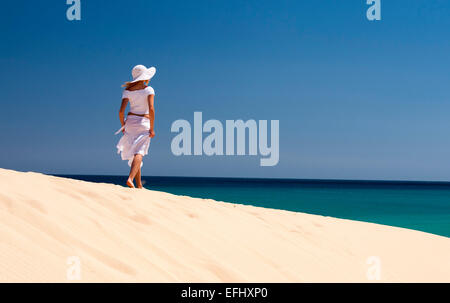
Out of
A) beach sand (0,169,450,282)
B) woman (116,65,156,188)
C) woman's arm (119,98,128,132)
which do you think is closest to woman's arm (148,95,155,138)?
woman (116,65,156,188)

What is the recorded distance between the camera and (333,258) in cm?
415

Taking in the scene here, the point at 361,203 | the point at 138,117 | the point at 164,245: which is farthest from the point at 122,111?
the point at 361,203

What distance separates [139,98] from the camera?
604 centimetres

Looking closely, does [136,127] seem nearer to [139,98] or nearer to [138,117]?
[138,117]

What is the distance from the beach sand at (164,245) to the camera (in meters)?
2.66

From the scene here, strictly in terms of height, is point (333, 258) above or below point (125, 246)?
below

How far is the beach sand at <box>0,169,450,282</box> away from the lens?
2.66 metres

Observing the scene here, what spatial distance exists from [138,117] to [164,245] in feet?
10.5

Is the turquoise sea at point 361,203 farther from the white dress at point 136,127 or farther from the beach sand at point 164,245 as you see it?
the white dress at point 136,127

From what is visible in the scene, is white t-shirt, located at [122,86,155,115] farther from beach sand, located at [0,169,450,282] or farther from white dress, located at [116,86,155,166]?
beach sand, located at [0,169,450,282]

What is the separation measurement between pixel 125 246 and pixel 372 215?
2023cm

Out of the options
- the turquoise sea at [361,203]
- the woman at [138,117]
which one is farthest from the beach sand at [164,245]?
the turquoise sea at [361,203]
